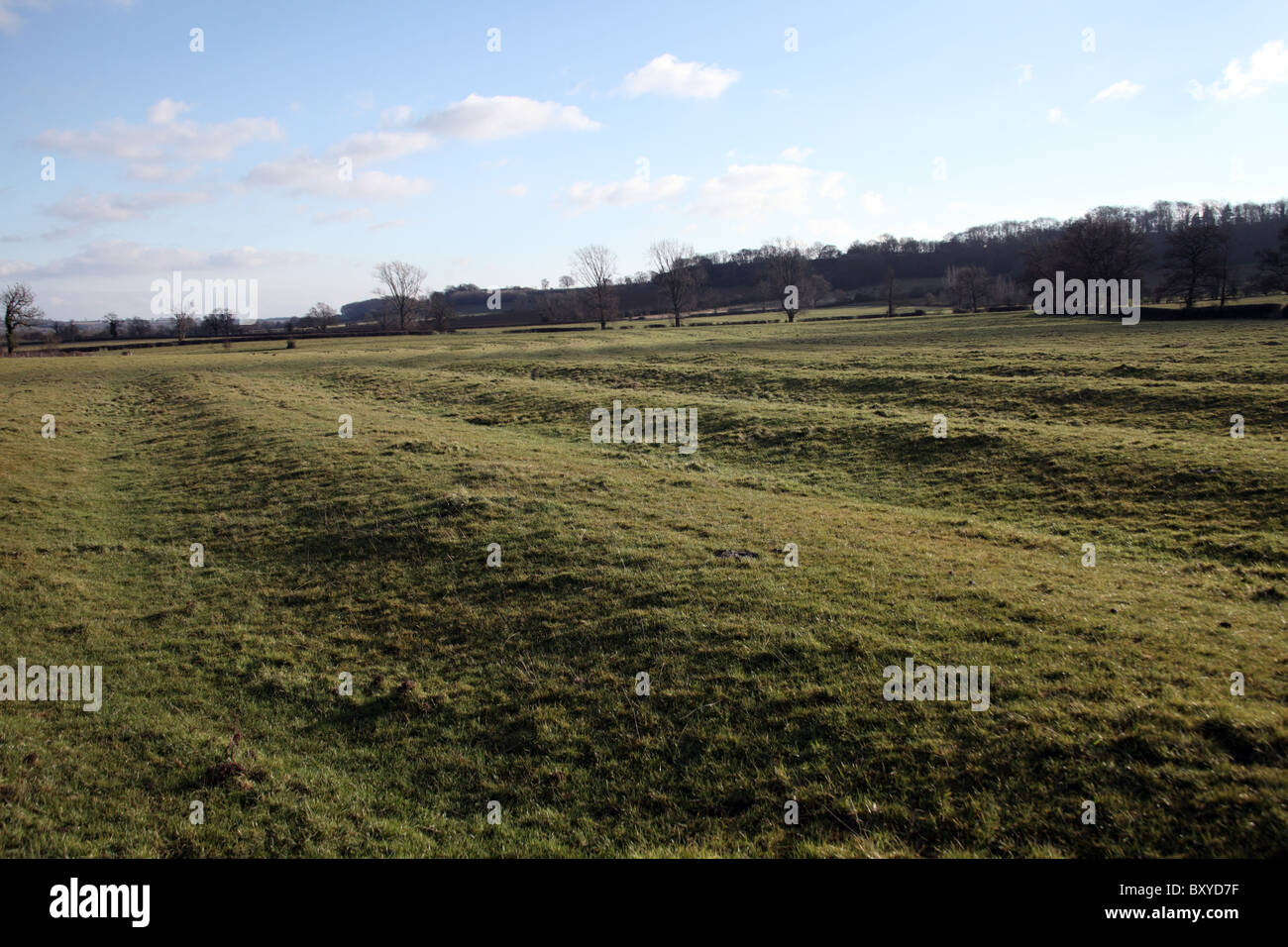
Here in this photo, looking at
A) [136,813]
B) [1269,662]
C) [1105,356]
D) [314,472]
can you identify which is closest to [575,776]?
[136,813]

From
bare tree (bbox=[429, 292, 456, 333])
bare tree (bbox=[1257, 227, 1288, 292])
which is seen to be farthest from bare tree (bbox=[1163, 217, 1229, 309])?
bare tree (bbox=[429, 292, 456, 333])

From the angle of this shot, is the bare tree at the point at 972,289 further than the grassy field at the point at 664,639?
Yes

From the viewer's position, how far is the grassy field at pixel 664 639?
646 centimetres

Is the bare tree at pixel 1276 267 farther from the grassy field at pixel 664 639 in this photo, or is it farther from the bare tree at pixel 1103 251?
the grassy field at pixel 664 639

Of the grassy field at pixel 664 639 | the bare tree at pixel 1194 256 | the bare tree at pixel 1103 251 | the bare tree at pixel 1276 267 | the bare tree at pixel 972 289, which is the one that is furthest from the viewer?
the bare tree at pixel 972 289

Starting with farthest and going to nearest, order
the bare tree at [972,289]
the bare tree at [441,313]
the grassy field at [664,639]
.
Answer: the bare tree at [441,313], the bare tree at [972,289], the grassy field at [664,639]

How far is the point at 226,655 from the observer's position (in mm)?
10508

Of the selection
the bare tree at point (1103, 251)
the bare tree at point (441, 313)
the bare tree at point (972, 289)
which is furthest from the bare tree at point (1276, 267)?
the bare tree at point (441, 313)

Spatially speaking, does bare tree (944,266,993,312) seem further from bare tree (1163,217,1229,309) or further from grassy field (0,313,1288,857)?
grassy field (0,313,1288,857)

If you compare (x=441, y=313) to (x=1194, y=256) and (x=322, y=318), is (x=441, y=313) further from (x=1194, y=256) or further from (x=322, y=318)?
(x=1194, y=256)

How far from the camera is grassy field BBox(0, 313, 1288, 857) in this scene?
646 centimetres

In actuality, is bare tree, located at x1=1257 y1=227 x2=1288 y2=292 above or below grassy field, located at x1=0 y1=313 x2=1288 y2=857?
above
